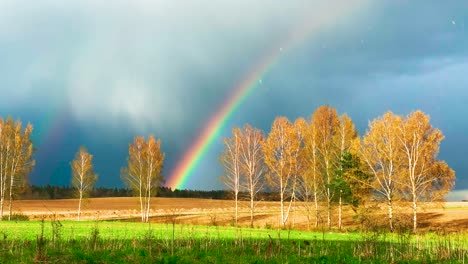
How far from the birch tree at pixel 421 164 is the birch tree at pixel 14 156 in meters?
54.8

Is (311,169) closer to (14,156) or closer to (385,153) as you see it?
(385,153)

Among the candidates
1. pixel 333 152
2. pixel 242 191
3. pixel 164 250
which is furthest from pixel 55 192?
pixel 164 250

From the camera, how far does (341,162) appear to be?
55.6 metres

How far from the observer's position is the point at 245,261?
16.5 meters

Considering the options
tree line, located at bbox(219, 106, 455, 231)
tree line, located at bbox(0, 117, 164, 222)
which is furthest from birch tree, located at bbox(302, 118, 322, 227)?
tree line, located at bbox(0, 117, 164, 222)

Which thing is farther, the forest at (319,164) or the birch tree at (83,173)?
the birch tree at (83,173)

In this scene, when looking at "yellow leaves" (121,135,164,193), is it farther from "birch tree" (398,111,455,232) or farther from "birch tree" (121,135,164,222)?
"birch tree" (398,111,455,232)

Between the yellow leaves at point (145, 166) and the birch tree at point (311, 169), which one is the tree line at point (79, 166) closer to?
the yellow leaves at point (145, 166)

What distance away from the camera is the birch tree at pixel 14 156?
71.0 metres

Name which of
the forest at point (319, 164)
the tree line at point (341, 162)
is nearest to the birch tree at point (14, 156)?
the forest at point (319, 164)

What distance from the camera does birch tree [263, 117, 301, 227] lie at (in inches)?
2365

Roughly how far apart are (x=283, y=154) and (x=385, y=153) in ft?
44.4

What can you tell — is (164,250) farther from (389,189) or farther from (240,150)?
(240,150)

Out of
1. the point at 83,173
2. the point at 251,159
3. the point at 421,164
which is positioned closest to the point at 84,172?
the point at 83,173
